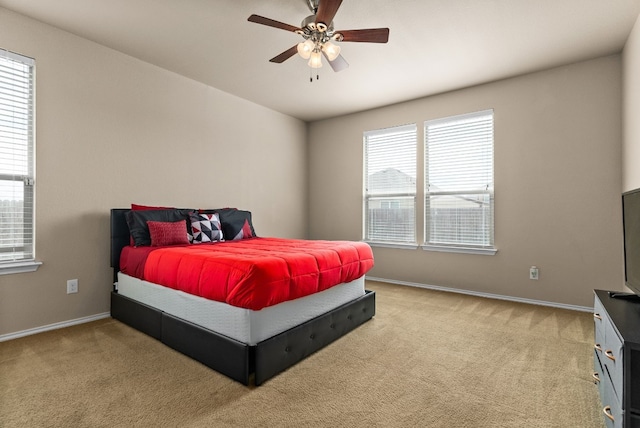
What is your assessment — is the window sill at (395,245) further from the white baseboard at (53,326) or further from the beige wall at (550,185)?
the white baseboard at (53,326)

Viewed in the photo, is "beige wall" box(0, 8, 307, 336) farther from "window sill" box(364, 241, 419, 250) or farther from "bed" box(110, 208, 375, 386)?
"window sill" box(364, 241, 419, 250)

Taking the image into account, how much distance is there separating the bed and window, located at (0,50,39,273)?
0.65m

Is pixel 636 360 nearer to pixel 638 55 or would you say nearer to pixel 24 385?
pixel 638 55

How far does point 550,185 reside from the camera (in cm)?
363

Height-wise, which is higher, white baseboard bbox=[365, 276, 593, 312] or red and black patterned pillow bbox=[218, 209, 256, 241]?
red and black patterned pillow bbox=[218, 209, 256, 241]

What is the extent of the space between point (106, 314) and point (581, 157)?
528 cm

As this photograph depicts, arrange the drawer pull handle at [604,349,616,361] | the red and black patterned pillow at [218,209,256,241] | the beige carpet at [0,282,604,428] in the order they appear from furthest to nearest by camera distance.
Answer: the red and black patterned pillow at [218,209,256,241]
the beige carpet at [0,282,604,428]
the drawer pull handle at [604,349,616,361]

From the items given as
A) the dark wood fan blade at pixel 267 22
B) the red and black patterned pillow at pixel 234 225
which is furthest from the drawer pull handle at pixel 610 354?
the red and black patterned pillow at pixel 234 225

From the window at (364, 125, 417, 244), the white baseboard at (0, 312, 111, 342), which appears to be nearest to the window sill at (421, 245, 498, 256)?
the window at (364, 125, 417, 244)

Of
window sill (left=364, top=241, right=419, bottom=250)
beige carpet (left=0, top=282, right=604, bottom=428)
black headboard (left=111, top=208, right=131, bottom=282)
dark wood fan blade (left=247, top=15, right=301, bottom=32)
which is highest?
dark wood fan blade (left=247, top=15, right=301, bottom=32)

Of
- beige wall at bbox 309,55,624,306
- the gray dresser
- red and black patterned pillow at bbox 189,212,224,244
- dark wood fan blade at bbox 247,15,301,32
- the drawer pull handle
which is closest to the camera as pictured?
the gray dresser

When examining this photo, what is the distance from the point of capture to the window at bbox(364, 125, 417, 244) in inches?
185

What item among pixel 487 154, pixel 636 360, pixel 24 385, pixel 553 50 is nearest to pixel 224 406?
pixel 24 385

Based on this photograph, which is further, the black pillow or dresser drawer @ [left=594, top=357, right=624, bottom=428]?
the black pillow
